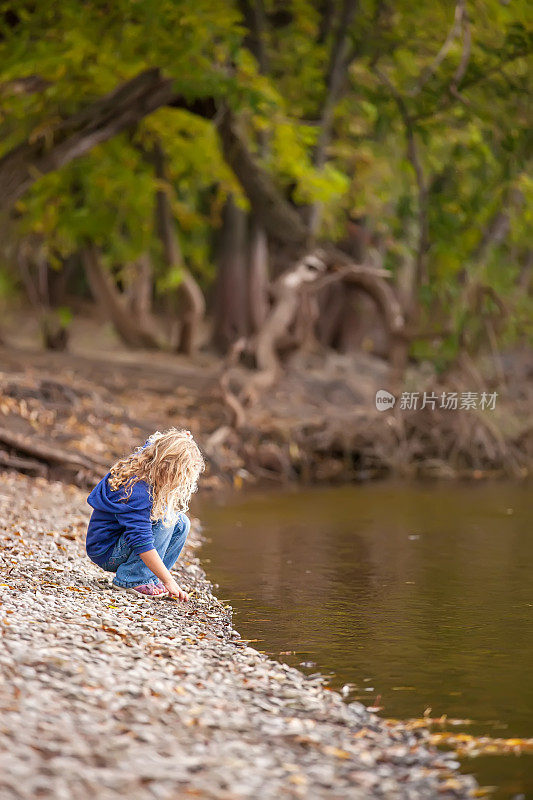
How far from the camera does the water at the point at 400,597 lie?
5.89 m

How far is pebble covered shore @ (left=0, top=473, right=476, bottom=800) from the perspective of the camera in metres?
4.27

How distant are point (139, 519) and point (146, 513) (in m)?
0.06

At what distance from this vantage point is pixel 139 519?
7.16 m

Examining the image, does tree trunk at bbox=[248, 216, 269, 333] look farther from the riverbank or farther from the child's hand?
the child's hand

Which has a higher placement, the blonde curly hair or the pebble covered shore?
the blonde curly hair

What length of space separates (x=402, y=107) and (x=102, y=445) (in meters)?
7.35

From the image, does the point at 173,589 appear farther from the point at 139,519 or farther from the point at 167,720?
the point at 167,720

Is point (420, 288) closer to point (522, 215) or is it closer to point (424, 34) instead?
point (522, 215)

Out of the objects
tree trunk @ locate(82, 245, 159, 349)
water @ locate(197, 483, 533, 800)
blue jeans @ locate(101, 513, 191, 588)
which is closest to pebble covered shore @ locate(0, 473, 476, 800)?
blue jeans @ locate(101, 513, 191, 588)

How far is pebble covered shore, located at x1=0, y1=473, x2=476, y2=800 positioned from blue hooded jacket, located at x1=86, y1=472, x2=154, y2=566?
0.36m

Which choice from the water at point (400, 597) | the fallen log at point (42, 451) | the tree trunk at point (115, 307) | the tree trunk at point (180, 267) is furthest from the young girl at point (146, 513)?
the tree trunk at point (115, 307)

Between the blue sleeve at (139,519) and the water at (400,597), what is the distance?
870mm

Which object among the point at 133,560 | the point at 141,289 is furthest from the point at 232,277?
the point at 133,560

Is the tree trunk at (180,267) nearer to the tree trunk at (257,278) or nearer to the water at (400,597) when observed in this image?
the tree trunk at (257,278)
